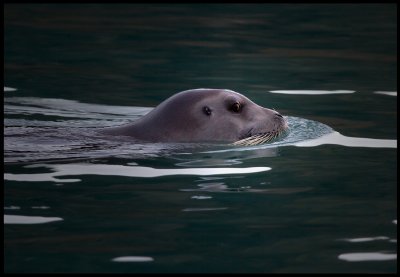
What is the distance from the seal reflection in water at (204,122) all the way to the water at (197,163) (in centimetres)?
17

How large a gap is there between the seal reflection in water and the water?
167mm

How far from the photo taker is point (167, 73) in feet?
41.0

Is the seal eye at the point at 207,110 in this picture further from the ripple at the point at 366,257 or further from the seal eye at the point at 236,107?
the ripple at the point at 366,257

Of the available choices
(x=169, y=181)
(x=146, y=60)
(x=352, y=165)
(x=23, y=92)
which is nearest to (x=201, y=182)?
(x=169, y=181)

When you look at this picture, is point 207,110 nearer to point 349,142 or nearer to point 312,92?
point 349,142

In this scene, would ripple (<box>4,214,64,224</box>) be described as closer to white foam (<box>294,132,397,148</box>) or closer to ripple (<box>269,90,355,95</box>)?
white foam (<box>294,132,397,148</box>)

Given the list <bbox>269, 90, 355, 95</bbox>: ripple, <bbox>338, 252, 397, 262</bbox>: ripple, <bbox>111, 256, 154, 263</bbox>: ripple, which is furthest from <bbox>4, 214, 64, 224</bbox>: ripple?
<bbox>269, 90, 355, 95</bbox>: ripple

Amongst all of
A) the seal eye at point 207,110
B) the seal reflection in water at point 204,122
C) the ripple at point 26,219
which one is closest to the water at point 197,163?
the ripple at point 26,219

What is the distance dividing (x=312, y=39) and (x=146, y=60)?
275 centimetres

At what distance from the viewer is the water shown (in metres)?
5.80

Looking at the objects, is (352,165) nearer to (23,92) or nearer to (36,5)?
(23,92)

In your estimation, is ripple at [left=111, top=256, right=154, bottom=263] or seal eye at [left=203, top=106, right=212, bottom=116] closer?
ripple at [left=111, top=256, right=154, bottom=263]

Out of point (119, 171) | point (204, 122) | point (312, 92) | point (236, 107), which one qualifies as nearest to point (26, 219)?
point (119, 171)

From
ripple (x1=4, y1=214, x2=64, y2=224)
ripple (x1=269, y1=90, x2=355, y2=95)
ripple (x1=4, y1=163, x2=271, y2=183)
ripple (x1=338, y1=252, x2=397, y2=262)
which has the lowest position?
ripple (x1=338, y1=252, x2=397, y2=262)
